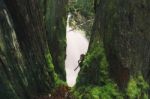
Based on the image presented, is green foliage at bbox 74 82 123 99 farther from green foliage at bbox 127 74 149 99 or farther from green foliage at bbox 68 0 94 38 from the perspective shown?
green foliage at bbox 68 0 94 38

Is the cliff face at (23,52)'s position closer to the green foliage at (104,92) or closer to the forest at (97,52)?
the forest at (97,52)

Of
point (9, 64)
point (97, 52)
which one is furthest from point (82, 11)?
point (9, 64)

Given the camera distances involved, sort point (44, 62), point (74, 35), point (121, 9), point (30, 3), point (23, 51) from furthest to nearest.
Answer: point (74, 35) → point (44, 62) → point (23, 51) → point (30, 3) → point (121, 9)

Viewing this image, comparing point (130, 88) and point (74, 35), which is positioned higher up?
point (130, 88)

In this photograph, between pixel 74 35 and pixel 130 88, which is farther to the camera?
pixel 74 35

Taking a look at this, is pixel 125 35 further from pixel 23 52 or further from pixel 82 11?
pixel 82 11

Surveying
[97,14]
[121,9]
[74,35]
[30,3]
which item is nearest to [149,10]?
[121,9]

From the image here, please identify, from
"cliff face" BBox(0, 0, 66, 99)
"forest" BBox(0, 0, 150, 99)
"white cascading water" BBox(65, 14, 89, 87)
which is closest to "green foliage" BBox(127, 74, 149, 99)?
"forest" BBox(0, 0, 150, 99)

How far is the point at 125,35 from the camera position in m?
2.87

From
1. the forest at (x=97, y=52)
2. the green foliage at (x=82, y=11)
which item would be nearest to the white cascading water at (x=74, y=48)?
the green foliage at (x=82, y=11)

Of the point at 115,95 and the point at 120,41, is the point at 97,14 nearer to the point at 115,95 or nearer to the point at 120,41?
the point at 120,41

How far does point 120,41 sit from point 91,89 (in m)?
0.47

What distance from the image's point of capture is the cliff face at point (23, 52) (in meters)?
2.95

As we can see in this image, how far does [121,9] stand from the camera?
9.32 feet
